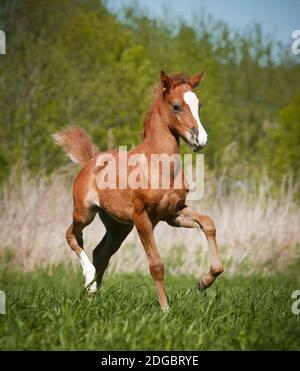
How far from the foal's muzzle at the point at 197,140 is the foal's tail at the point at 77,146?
257 centimetres

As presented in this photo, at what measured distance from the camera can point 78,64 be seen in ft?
94.0

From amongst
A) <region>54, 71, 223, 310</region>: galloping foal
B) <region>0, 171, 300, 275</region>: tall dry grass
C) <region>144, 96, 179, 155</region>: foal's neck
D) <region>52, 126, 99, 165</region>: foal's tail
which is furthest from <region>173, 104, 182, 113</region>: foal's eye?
<region>0, 171, 300, 275</region>: tall dry grass

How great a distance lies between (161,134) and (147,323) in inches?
90.1

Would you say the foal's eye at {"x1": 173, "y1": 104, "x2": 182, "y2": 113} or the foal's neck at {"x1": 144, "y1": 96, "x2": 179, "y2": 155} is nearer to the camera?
the foal's eye at {"x1": 173, "y1": 104, "x2": 182, "y2": 113}

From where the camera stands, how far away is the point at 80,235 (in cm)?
859

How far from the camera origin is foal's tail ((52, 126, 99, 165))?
8.88 m

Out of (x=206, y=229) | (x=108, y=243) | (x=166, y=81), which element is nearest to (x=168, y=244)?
(x=108, y=243)

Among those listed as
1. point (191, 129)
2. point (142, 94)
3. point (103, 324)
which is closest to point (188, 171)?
point (191, 129)

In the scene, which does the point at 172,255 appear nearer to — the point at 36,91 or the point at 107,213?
the point at 107,213

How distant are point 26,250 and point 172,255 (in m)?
3.12

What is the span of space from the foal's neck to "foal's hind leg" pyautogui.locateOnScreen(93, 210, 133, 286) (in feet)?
4.80

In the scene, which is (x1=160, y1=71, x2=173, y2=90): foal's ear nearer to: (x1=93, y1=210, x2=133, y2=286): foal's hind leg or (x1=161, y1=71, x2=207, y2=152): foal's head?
(x1=161, y1=71, x2=207, y2=152): foal's head

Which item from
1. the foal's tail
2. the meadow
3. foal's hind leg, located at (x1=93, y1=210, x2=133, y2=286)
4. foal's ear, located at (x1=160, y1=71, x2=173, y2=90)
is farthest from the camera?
the meadow

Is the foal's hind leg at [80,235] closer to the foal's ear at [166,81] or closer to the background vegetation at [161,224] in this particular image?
the background vegetation at [161,224]
